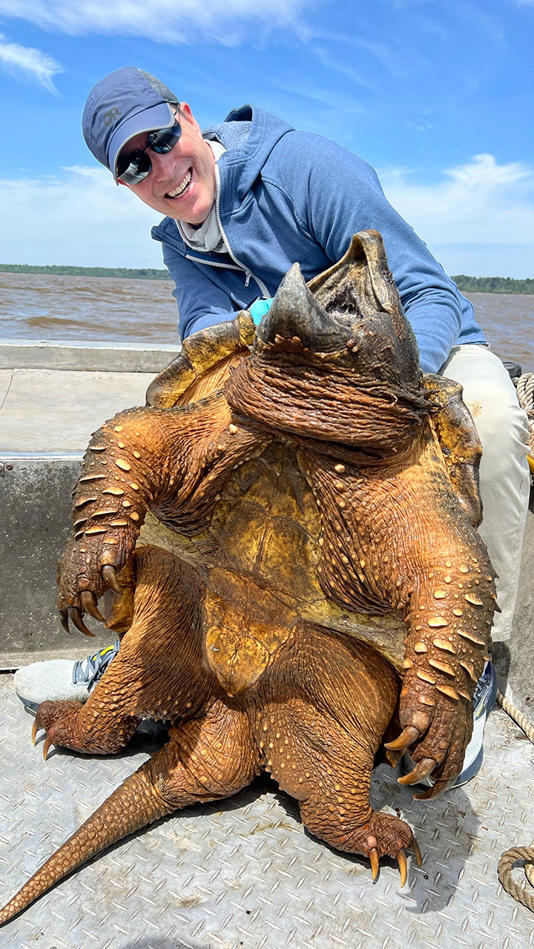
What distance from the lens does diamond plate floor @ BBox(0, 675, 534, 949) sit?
1776 mm

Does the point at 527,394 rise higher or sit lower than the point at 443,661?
higher

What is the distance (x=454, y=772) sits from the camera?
1.60 m

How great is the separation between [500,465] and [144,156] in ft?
5.31

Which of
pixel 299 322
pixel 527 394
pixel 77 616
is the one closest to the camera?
pixel 299 322

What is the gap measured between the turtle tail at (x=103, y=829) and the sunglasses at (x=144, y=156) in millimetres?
1982

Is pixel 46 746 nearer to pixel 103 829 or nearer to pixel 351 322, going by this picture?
pixel 103 829


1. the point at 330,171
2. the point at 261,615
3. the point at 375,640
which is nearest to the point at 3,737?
the point at 261,615

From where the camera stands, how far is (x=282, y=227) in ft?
8.54

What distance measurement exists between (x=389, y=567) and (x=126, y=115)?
5.65 ft

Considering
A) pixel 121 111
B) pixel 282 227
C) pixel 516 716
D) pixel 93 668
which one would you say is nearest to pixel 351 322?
pixel 282 227

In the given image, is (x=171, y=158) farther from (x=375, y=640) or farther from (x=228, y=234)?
(x=375, y=640)

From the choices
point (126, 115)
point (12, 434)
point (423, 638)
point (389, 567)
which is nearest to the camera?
point (423, 638)

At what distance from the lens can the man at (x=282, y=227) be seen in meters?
2.29

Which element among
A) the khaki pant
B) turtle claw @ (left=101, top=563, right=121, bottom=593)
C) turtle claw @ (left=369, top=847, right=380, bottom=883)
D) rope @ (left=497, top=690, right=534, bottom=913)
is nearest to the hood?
the khaki pant
